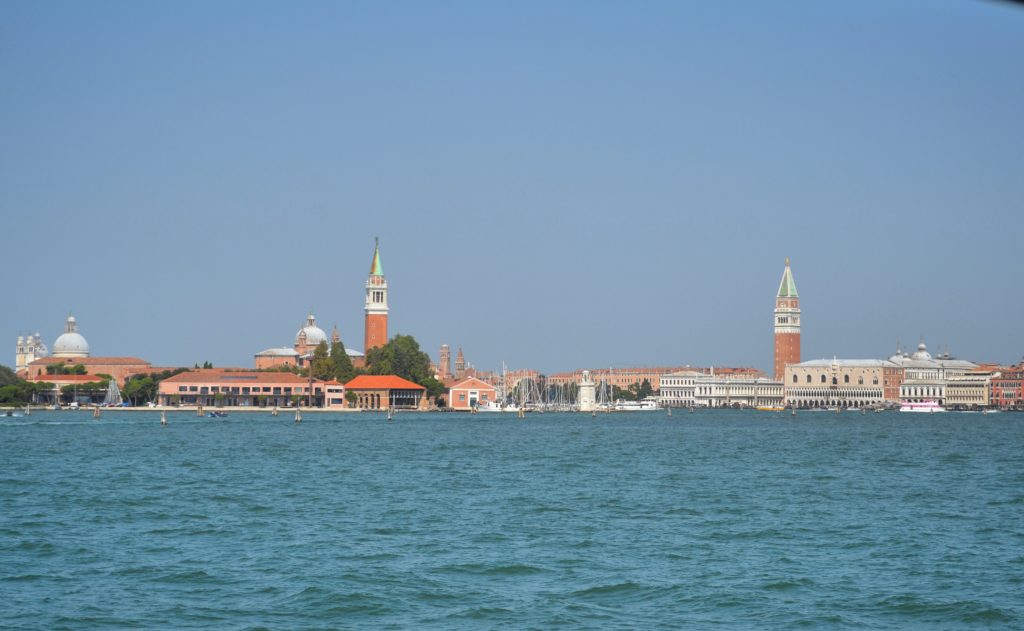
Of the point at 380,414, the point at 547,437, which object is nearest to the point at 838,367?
the point at 380,414

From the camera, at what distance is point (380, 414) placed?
3113 inches

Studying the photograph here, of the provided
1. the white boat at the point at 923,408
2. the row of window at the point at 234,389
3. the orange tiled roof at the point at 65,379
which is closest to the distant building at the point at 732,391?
the white boat at the point at 923,408

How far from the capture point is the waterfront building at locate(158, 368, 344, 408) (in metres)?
87.8

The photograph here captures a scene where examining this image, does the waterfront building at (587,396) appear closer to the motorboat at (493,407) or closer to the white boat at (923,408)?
the motorboat at (493,407)

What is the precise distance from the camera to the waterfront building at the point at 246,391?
87.8m

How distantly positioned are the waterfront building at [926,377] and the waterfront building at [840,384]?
1979mm

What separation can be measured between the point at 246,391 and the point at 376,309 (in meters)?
19.5

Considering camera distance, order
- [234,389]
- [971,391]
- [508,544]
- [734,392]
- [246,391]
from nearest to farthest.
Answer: [508,544], [234,389], [246,391], [971,391], [734,392]

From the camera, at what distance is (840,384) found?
129 metres

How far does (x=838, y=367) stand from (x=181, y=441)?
315ft

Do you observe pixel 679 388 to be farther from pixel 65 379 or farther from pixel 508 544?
pixel 508 544

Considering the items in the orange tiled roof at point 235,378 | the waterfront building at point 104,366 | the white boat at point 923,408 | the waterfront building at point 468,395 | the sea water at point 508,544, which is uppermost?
the waterfront building at point 104,366

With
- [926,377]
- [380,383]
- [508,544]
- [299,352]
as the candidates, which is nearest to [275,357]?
[299,352]

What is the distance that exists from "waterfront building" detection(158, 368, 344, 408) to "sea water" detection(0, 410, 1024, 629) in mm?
56707
